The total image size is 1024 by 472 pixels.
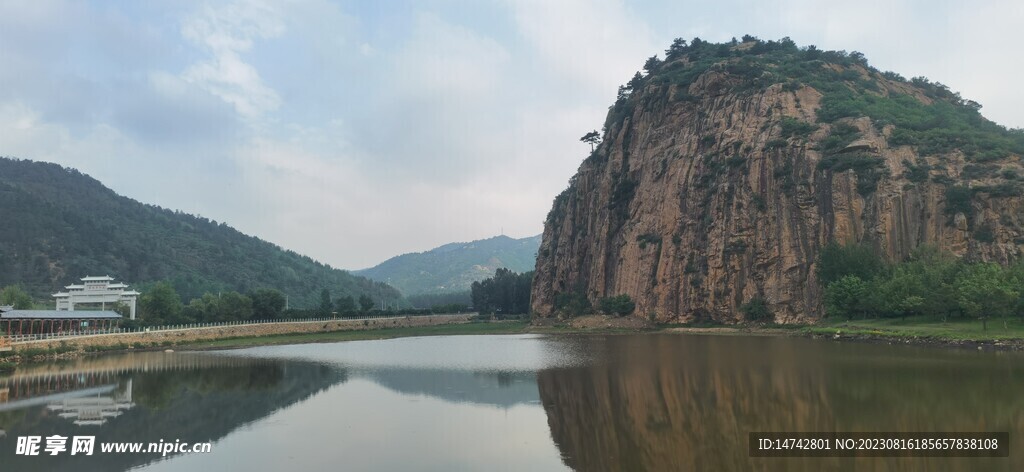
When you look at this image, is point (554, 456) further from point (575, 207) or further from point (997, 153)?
point (575, 207)

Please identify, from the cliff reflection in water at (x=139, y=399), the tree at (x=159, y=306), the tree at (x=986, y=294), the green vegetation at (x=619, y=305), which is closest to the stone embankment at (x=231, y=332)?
the cliff reflection in water at (x=139, y=399)

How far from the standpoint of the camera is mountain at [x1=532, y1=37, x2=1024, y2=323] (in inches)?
2918

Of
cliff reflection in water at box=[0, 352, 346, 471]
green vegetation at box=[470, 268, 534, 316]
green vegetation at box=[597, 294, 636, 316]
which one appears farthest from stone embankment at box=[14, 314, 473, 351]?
green vegetation at box=[597, 294, 636, 316]

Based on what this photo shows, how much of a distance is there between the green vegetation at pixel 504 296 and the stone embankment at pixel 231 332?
22582mm

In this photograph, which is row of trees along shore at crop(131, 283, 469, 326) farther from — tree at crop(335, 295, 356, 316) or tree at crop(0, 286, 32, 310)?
tree at crop(0, 286, 32, 310)

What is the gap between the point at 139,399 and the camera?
3247cm

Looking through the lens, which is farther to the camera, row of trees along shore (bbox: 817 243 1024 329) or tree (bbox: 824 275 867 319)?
tree (bbox: 824 275 867 319)

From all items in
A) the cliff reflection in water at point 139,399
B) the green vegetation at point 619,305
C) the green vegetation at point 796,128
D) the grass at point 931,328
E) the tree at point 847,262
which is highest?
the green vegetation at point 796,128

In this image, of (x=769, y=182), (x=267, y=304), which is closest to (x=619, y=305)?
(x=769, y=182)

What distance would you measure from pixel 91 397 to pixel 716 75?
100 m

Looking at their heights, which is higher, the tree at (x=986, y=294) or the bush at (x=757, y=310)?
the tree at (x=986, y=294)

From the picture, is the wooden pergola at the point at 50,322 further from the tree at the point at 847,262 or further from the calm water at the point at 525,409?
the tree at the point at 847,262

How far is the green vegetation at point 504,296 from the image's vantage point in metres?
158

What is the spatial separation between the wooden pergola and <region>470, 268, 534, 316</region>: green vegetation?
9217 cm
